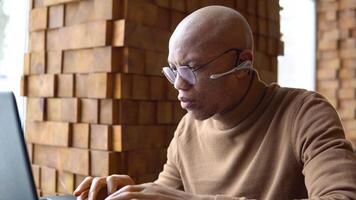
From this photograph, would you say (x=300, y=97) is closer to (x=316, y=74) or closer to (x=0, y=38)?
(x=0, y=38)

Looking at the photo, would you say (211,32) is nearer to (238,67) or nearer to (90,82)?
(238,67)

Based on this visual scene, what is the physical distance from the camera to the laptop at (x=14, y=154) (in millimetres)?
813

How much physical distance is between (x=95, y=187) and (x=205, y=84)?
36 cm

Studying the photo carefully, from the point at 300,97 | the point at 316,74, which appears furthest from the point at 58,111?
the point at 316,74

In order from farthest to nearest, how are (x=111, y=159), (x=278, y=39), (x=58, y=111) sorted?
(x=278, y=39) < (x=58, y=111) < (x=111, y=159)

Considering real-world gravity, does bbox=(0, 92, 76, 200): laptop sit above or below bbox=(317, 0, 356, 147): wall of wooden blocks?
below

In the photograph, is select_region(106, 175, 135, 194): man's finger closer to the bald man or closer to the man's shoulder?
the bald man

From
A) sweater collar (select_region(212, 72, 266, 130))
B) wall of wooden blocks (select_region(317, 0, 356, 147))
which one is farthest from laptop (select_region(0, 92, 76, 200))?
wall of wooden blocks (select_region(317, 0, 356, 147))

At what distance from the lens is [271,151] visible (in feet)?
3.80

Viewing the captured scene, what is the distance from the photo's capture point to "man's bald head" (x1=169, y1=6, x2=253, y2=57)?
3.68 ft

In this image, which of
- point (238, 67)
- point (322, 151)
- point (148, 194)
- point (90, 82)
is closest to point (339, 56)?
point (90, 82)

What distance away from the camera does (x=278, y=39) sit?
93.0 inches

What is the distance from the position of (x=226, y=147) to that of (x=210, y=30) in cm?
33

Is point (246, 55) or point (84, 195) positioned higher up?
point (246, 55)
